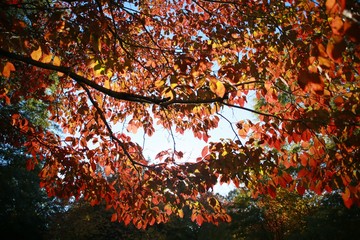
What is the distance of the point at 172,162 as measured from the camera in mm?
3279

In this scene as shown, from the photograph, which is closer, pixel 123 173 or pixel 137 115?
pixel 123 173

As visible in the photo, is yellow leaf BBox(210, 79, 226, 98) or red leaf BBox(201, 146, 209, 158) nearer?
yellow leaf BBox(210, 79, 226, 98)

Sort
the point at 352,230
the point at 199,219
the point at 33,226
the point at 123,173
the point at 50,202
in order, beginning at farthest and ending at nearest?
the point at 50,202, the point at 33,226, the point at 352,230, the point at 123,173, the point at 199,219

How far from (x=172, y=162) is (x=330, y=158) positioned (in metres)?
1.93

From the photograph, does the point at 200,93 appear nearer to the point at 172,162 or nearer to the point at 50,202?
the point at 172,162

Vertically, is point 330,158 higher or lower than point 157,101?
lower

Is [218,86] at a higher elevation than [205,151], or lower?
higher

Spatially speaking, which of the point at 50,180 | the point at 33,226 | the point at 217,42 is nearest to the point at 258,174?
the point at 217,42

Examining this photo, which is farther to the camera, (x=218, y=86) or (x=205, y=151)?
(x=205, y=151)

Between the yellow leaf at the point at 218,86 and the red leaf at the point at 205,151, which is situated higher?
the yellow leaf at the point at 218,86

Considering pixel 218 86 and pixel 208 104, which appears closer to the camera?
pixel 218 86

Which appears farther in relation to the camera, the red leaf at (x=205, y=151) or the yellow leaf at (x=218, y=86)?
the red leaf at (x=205, y=151)

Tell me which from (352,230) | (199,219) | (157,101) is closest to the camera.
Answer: (157,101)

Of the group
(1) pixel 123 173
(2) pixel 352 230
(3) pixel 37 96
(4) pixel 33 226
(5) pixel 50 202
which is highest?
(5) pixel 50 202
